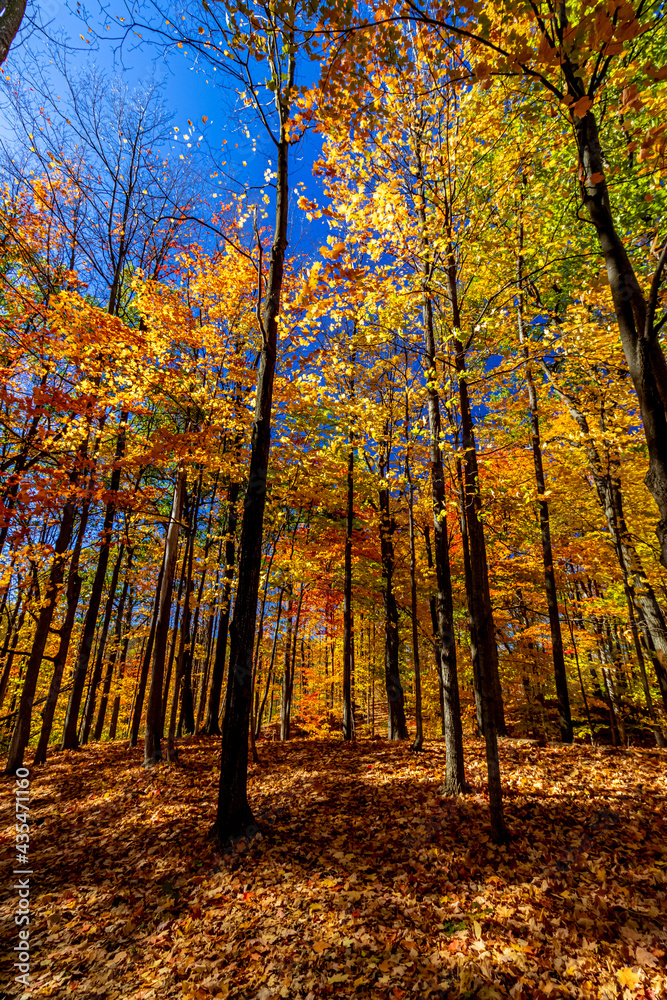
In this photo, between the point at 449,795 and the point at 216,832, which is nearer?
the point at 216,832

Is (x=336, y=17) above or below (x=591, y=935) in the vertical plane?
above

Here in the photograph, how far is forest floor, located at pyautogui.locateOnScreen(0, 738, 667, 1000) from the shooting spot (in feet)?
10.3

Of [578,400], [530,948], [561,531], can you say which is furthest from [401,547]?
[530,948]

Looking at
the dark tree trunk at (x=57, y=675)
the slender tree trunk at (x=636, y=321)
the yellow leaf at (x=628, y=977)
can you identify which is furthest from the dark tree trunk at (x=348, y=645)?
the yellow leaf at (x=628, y=977)

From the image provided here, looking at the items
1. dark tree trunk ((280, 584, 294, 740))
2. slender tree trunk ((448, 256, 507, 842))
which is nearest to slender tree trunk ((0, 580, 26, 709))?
dark tree trunk ((280, 584, 294, 740))

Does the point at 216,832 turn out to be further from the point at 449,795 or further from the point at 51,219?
the point at 51,219

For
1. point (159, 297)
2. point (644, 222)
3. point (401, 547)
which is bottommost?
point (401, 547)

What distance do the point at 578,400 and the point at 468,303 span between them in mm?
5231

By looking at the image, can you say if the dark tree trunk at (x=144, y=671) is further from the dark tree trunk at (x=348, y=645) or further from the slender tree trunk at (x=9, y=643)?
the slender tree trunk at (x=9, y=643)

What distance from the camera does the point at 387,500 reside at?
46.6 ft

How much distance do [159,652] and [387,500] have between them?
28.6ft

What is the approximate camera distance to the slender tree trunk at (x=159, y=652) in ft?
28.7

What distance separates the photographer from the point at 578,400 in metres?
11.8

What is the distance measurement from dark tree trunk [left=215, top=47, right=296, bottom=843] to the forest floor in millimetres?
639
